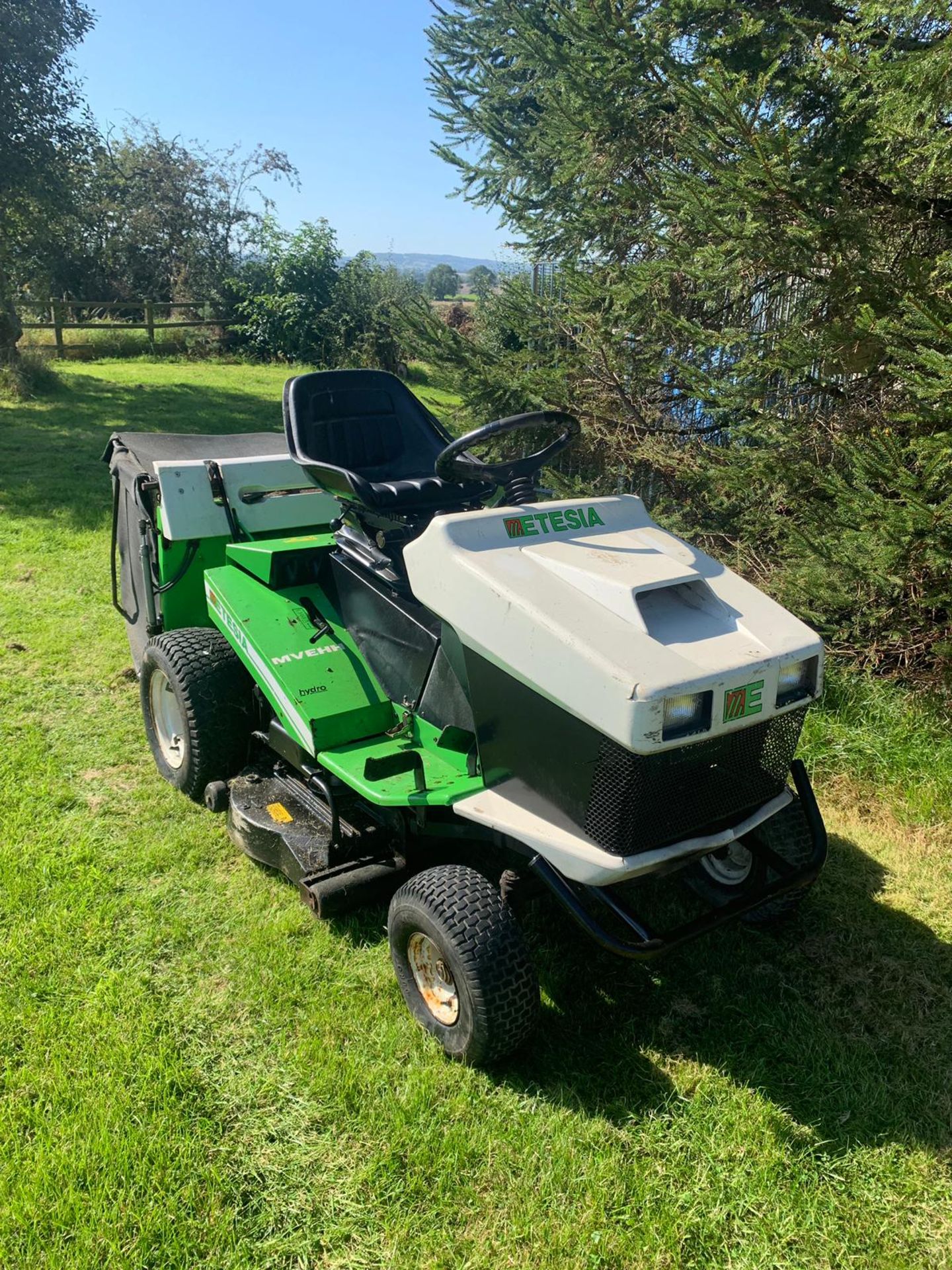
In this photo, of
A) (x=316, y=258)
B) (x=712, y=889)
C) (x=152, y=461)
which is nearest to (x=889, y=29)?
(x=712, y=889)

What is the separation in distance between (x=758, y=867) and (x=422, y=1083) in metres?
1.13

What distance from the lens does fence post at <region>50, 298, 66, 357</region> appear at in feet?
53.7

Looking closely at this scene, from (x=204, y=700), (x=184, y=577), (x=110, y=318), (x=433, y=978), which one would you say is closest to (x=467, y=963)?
(x=433, y=978)

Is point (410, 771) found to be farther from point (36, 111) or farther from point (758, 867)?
point (36, 111)

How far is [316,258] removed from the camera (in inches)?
656

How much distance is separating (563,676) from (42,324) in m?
17.1

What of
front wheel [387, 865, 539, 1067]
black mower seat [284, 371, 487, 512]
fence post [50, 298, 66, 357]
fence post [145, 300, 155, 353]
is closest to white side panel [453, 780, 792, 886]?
front wheel [387, 865, 539, 1067]

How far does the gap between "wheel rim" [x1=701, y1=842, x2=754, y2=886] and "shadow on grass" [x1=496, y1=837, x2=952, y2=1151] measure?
0.16 m

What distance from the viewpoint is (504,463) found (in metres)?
2.85

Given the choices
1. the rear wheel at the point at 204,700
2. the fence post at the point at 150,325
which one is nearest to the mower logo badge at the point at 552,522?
the rear wheel at the point at 204,700

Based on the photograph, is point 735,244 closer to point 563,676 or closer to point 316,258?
point 563,676

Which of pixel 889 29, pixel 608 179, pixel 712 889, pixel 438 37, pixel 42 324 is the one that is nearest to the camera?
pixel 712 889

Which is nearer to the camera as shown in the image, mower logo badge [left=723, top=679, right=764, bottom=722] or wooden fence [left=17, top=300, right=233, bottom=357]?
mower logo badge [left=723, top=679, right=764, bottom=722]

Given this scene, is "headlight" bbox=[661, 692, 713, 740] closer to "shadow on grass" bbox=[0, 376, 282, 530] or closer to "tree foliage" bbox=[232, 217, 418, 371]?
"shadow on grass" bbox=[0, 376, 282, 530]
